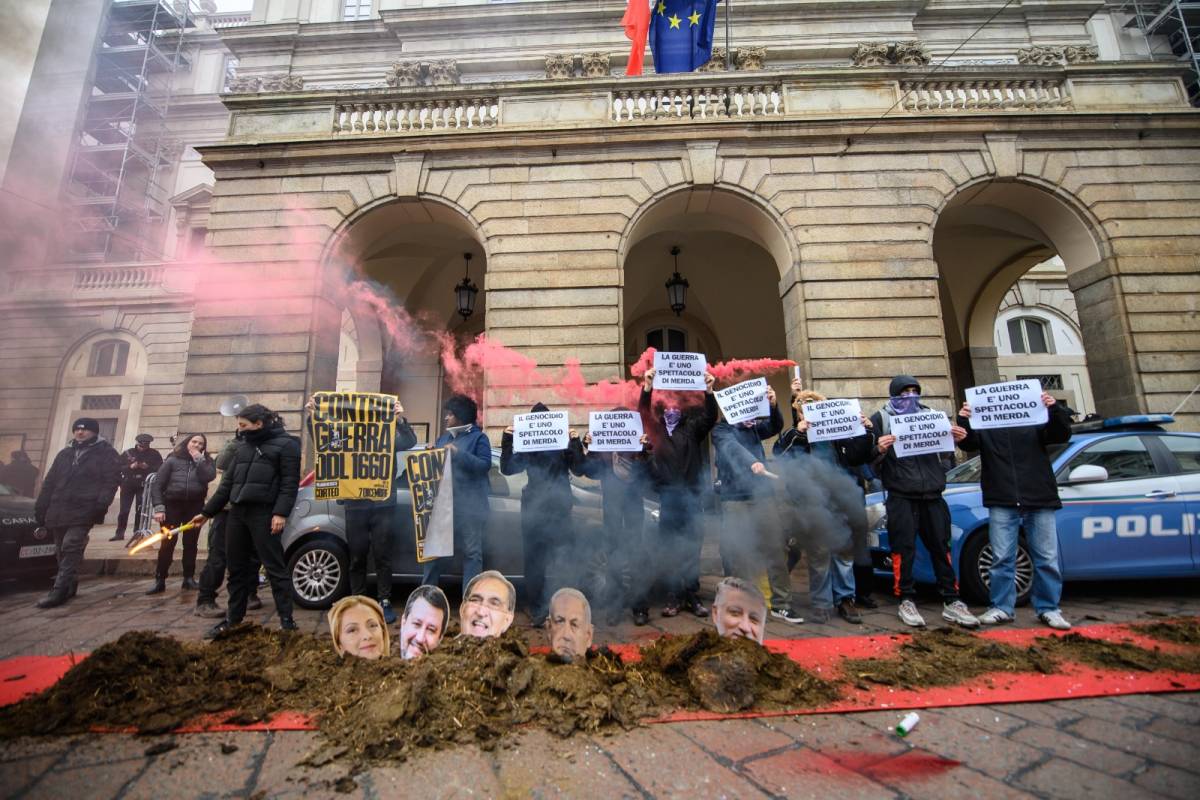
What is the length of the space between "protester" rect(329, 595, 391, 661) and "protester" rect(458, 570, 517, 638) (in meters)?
0.47

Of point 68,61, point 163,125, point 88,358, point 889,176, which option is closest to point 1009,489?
point 889,176

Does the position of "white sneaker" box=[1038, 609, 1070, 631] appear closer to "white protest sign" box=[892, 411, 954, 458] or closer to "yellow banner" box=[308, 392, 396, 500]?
"white protest sign" box=[892, 411, 954, 458]

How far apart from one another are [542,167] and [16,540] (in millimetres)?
8447

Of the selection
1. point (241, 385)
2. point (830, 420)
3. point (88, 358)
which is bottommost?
point (830, 420)

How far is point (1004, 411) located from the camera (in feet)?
14.0

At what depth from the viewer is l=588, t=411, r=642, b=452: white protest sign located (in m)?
4.61

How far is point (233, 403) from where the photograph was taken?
27.0ft

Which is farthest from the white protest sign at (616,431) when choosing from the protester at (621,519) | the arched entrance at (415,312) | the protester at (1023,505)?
the arched entrance at (415,312)

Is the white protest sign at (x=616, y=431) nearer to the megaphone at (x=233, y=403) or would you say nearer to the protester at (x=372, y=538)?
the protester at (x=372, y=538)

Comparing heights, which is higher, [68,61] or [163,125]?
[163,125]

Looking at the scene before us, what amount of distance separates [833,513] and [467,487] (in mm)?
3173

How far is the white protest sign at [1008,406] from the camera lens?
164 inches

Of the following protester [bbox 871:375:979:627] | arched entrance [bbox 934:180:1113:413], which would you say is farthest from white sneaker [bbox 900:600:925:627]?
arched entrance [bbox 934:180:1113:413]

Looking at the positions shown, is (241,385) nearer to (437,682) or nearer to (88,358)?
(437,682)
